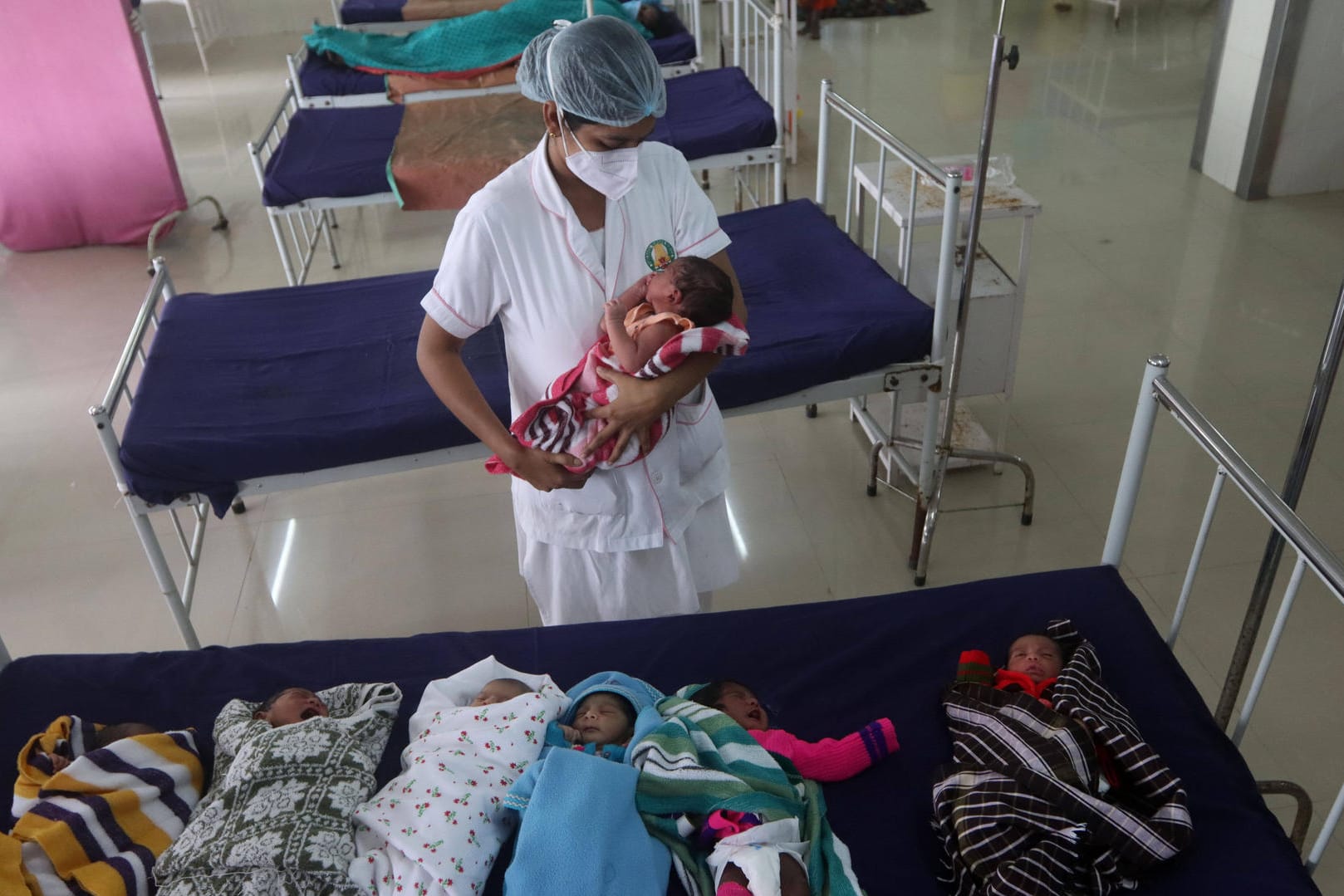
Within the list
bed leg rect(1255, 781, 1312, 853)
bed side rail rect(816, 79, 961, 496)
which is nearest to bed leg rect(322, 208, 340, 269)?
bed side rail rect(816, 79, 961, 496)

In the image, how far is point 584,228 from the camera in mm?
1714

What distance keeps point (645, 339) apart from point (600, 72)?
0.41 meters

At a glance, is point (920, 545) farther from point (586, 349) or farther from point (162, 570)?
point (162, 570)

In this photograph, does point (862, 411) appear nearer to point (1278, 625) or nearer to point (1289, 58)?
point (1278, 625)

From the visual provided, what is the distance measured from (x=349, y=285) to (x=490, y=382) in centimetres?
86

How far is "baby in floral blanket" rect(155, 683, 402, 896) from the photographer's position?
4.84 ft

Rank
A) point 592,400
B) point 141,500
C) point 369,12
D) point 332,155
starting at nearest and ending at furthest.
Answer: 1. point 592,400
2. point 141,500
3. point 332,155
4. point 369,12

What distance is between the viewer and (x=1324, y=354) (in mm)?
1627

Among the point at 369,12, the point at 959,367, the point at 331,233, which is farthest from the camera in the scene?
the point at 369,12

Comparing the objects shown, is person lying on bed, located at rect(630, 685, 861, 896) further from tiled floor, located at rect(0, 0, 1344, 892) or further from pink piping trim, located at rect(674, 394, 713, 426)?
tiled floor, located at rect(0, 0, 1344, 892)

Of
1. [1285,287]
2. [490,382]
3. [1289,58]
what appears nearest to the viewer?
[490,382]

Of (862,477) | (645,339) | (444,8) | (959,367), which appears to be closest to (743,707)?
(645,339)

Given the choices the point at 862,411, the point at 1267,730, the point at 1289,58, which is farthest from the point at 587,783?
the point at 1289,58

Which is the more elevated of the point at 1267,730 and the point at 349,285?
the point at 349,285
